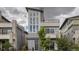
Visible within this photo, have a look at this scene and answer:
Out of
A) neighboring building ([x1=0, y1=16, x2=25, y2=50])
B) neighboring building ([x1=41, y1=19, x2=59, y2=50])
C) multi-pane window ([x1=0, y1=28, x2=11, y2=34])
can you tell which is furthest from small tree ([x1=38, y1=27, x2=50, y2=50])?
multi-pane window ([x1=0, y1=28, x2=11, y2=34])

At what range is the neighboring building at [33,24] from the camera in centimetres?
738

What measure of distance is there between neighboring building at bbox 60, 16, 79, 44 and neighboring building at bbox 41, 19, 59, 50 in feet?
0.50

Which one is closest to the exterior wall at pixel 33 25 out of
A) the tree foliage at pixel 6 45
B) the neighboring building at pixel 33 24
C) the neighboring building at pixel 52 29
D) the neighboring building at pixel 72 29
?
the neighboring building at pixel 33 24

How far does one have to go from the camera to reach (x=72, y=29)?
7.31m

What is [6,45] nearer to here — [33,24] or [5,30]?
[5,30]

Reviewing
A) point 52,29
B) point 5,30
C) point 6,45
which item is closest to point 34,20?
point 52,29

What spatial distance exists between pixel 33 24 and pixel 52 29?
42cm

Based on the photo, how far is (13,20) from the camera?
7.43 m

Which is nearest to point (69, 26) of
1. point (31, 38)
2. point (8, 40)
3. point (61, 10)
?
point (61, 10)

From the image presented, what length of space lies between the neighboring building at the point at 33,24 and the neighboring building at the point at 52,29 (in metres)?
0.15

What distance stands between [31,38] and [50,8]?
0.76 m

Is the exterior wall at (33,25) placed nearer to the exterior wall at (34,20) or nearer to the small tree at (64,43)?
the exterior wall at (34,20)
